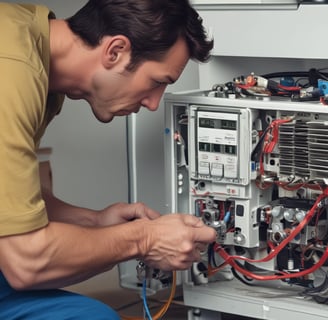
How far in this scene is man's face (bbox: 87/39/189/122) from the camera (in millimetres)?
1904

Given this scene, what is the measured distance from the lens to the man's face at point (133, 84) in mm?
1904

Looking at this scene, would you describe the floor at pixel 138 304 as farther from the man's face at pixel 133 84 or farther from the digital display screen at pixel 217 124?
the man's face at pixel 133 84

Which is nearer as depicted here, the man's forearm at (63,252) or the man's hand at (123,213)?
the man's forearm at (63,252)

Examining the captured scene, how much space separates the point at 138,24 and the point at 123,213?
1.71ft

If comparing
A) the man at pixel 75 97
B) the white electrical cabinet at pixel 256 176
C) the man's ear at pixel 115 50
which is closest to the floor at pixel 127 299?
the white electrical cabinet at pixel 256 176

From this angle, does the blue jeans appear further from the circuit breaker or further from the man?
the circuit breaker

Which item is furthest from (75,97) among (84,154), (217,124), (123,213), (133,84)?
(84,154)

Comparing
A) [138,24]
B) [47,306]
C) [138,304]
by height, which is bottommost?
[138,304]

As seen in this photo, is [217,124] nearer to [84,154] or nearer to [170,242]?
[170,242]

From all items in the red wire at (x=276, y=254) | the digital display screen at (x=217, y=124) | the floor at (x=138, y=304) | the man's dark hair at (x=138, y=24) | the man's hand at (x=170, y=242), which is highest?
the man's dark hair at (x=138, y=24)

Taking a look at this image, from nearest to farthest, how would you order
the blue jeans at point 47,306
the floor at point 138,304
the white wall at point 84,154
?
the blue jeans at point 47,306 → the floor at point 138,304 → the white wall at point 84,154

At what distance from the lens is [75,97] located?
2.01 metres

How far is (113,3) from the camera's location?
6.19ft

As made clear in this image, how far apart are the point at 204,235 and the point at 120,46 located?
18.4 inches
